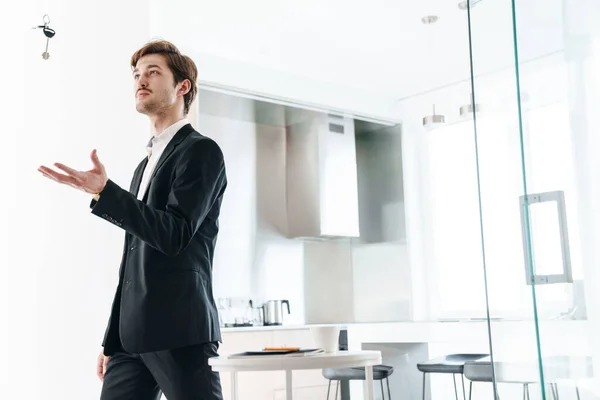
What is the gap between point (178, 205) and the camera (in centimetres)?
164

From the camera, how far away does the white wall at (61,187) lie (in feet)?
8.90

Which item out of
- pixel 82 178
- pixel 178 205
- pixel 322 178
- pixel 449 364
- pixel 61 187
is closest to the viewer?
pixel 82 178

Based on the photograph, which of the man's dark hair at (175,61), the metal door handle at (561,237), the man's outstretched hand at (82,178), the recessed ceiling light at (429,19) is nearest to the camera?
the man's outstretched hand at (82,178)

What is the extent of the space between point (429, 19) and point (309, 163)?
5.51 ft

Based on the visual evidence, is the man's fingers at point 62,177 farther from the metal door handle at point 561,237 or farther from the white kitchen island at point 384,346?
the white kitchen island at point 384,346

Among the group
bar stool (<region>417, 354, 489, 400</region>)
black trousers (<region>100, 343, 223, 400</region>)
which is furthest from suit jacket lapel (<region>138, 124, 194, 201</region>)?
bar stool (<region>417, 354, 489, 400</region>)

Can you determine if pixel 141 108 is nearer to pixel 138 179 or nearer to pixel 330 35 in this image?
pixel 138 179

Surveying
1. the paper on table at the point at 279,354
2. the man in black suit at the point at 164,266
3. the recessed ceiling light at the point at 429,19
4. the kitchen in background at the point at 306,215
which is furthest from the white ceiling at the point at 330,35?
the paper on table at the point at 279,354

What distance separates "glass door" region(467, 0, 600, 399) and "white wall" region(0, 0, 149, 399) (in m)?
1.68

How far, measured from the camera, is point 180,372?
1641mm

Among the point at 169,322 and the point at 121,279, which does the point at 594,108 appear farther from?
the point at 121,279

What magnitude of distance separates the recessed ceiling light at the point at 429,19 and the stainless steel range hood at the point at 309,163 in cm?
126

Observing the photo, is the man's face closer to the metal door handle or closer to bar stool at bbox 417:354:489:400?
the metal door handle

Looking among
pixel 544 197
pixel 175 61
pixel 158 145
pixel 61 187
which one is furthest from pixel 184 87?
pixel 61 187
